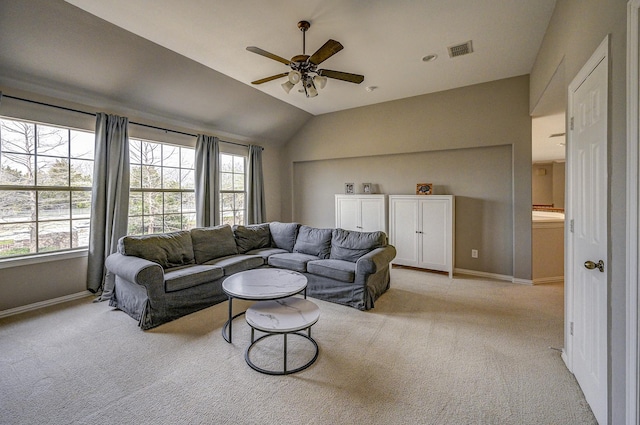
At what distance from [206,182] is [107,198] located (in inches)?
58.9

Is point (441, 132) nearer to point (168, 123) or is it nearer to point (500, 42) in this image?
point (500, 42)

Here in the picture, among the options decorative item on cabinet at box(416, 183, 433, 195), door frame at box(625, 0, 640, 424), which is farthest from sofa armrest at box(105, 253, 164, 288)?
decorative item on cabinet at box(416, 183, 433, 195)

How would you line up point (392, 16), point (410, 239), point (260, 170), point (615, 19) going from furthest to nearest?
point (260, 170) < point (410, 239) < point (392, 16) < point (615, 19)

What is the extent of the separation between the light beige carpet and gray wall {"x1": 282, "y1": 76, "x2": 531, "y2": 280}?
4.97ft

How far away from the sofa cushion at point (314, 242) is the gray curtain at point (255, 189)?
1.84 meters

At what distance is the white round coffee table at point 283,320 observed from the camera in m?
2.01

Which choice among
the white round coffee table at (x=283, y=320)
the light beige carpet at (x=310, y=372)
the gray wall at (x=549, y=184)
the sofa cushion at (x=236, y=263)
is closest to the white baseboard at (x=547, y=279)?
the light beige carpet at (x=310, y=372)

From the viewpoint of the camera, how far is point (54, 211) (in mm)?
3418

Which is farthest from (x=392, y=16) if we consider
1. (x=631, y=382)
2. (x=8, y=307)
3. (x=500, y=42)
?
(x=8, y=307)

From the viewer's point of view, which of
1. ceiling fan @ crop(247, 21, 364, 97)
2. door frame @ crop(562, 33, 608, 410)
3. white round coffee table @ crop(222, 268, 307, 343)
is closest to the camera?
door frame @ crop(562, 33, 608, 410)

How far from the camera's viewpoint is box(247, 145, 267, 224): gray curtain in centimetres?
581

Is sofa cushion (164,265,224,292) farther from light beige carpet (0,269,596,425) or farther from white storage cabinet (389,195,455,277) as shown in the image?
white storage cabinet (389,195,455,277)

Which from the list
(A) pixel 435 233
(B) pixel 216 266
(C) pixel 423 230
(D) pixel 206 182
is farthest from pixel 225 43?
(A) pixel 435 233

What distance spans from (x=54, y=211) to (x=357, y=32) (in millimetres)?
4250
